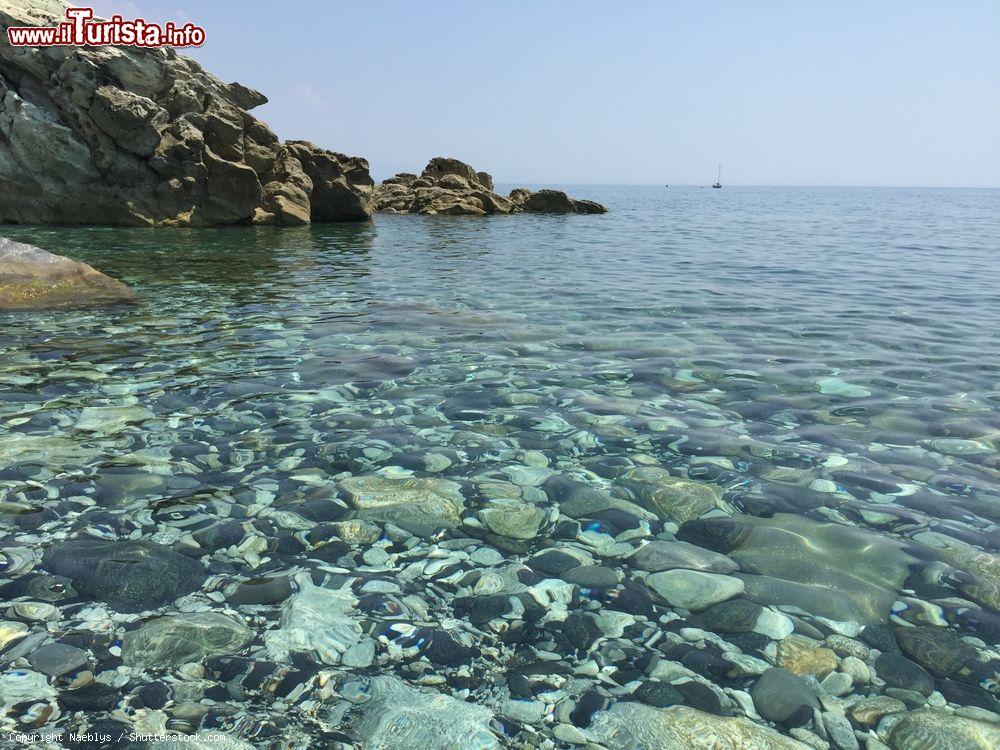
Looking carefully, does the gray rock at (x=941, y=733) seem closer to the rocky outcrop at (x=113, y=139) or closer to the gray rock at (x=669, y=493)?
the gray rock at (x=669, y=493)

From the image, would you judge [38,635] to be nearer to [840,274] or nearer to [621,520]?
[621,520]

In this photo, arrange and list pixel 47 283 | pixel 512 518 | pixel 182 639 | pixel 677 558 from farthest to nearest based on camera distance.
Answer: pixel 47 283 < pixel 512 518 < pixel 677 558 < pixel 182 639

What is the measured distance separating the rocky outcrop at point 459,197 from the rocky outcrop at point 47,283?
34.7m

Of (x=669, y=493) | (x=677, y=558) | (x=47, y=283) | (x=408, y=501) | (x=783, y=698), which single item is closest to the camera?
(x=783, y=698)

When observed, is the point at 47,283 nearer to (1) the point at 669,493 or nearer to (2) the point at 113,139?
(1) the point at 669,493

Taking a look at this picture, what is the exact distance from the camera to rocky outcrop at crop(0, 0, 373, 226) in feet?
84.8

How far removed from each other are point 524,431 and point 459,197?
43080mm

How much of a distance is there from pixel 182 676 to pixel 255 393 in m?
3.65

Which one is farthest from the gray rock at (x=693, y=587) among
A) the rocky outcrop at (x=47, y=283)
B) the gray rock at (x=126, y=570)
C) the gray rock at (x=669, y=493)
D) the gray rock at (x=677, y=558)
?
the rocky outcrop at (x=47, y=283)

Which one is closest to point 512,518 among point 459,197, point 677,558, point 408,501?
point 408,501

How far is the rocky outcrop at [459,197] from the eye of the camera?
1790 inches

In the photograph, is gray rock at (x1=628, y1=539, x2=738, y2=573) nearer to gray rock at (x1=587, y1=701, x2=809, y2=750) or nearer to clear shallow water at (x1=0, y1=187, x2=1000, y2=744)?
clear shallow water at (x1=0, y1=187, x2=1000, y2=744)

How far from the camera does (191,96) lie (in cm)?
2752

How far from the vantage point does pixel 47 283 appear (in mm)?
10172
